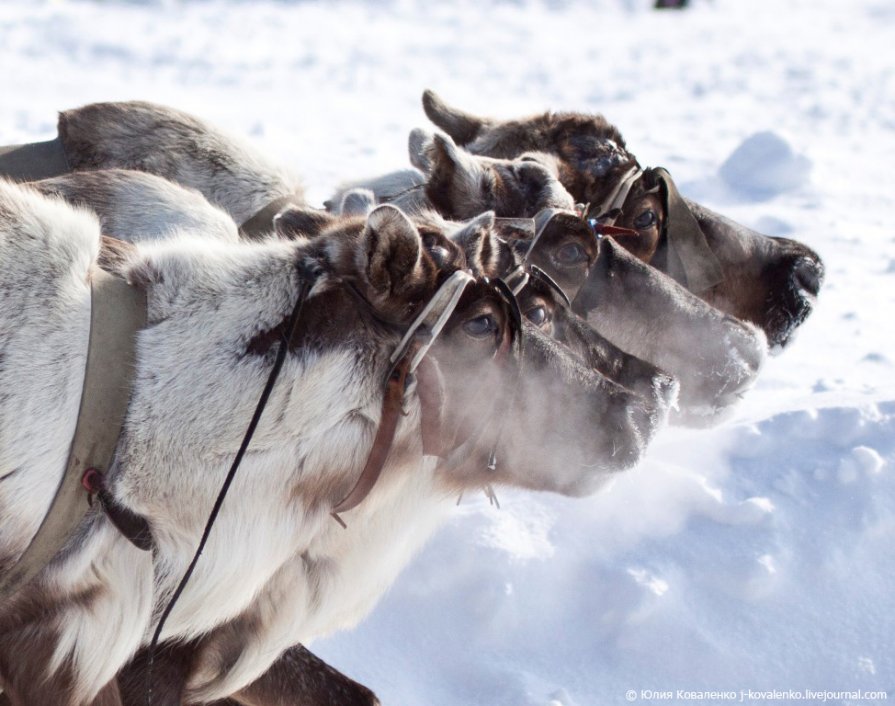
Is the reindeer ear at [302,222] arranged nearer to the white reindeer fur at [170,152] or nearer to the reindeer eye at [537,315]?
the reindeer eye at [537,315]

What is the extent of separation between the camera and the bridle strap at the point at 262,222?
3.91 metres

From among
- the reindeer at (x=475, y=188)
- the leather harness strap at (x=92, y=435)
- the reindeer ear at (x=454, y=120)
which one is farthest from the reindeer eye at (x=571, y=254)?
the leather harness strap at (x=92, y=435)

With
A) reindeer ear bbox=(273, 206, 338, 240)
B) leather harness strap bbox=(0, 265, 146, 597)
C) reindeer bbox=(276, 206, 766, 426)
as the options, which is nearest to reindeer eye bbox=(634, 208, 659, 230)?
reindeer bbox=(276, 206, 766, 426)

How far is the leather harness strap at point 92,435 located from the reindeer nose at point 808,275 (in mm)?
2926

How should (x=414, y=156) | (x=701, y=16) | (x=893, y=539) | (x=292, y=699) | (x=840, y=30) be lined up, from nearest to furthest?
(x=292, y=699) → (x=893, y=539) → (x=414, y=156) → (x=840, y=30) → (x=701, y=16)

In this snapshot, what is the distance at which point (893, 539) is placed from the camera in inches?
154

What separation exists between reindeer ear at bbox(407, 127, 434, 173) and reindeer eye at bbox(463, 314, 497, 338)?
1.49 metres

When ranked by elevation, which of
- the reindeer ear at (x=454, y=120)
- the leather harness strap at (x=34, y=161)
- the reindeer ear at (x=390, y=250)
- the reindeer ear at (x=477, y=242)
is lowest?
the reindeer ear at (x=454, y=120)

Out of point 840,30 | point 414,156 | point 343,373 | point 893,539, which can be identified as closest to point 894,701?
point 893,539

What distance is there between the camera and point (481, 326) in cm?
268

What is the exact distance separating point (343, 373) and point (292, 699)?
1.22 m

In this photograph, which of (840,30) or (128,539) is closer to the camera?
(128,539)

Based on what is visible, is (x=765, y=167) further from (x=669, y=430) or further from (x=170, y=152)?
(x=170, y=152)

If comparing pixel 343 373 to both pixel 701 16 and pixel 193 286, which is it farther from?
pixel 701 16
